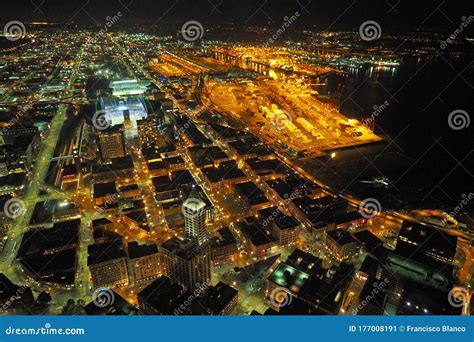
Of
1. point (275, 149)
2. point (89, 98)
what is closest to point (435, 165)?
point (275, 149)

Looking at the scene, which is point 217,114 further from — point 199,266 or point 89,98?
point 199,266
